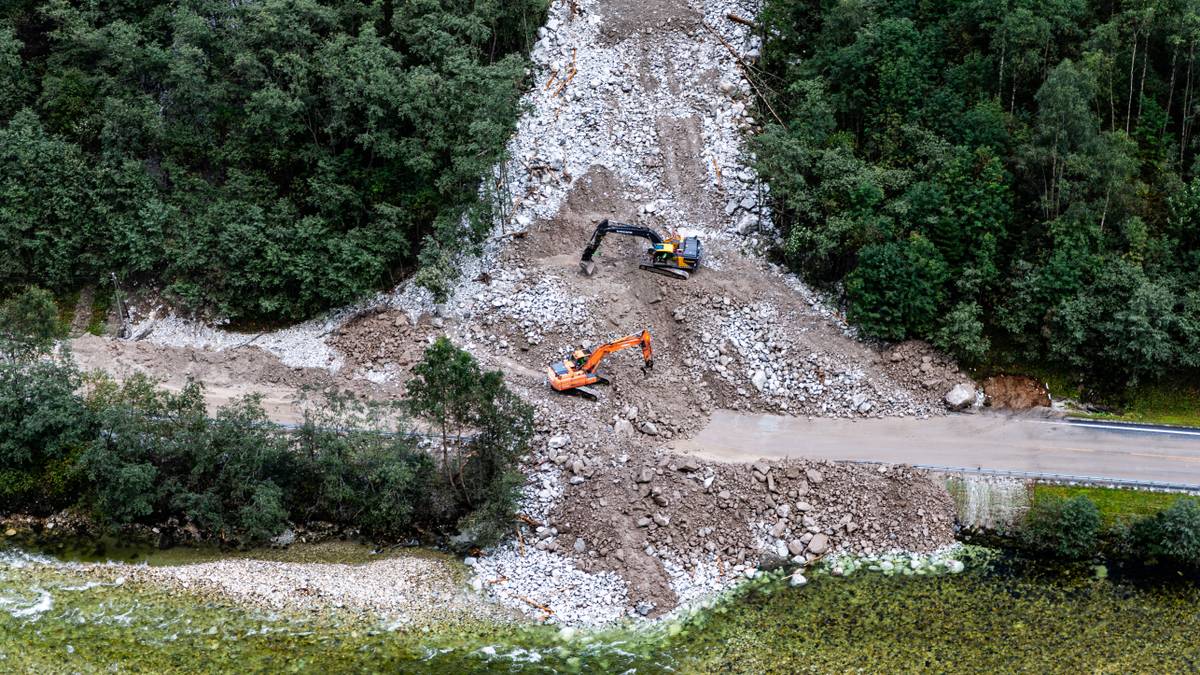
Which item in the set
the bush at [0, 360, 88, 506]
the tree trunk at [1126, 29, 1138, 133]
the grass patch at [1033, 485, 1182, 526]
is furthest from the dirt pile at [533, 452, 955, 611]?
the bush at [0, 360, 88, 506]

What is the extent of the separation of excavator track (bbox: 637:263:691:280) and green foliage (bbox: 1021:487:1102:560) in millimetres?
18033

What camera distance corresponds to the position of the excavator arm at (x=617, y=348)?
47.8 meters

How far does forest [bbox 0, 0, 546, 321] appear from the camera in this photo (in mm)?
52969

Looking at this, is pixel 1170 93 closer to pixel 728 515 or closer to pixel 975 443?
pixel 975 443

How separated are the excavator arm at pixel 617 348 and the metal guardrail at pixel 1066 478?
32.3 feet

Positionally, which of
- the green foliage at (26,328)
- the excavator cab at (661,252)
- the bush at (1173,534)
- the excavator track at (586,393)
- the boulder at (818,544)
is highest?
the excavator cab at (661,252)

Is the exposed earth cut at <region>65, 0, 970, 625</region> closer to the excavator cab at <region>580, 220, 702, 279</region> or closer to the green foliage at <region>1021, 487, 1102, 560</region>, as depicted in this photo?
the excavator cab at <region>580, 220, 702, 279</region>

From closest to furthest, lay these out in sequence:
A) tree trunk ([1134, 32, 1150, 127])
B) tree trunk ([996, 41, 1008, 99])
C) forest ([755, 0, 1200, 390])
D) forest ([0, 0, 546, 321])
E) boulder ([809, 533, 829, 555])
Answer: boulder ([809, 533, 829, 555]), forest ([755, 0, 1200, 390]), tree trunk ([1134, 32, 1150, 127]), tree trunk ([996, 41, 1008, 99]), forest ([0, 0, 546, 321])

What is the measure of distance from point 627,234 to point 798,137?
9.20 meters

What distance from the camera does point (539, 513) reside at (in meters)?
A: 45.2

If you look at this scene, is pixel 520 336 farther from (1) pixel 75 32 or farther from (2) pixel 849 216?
(1) pixel 75 32

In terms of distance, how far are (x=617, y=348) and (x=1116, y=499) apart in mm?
20791

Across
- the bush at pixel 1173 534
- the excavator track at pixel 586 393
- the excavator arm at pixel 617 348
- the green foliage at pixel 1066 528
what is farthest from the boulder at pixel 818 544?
the bush at pixel 1173 534

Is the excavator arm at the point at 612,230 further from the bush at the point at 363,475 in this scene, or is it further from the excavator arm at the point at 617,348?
the bush at the point at 363,475
